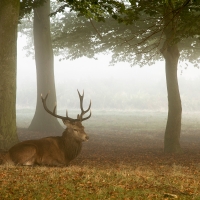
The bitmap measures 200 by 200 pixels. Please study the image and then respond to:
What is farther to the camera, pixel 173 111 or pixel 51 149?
pixel 173 111

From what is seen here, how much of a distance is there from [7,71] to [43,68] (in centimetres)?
958

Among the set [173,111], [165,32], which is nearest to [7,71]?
[165,32]

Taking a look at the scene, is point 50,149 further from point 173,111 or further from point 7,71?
point 173,111

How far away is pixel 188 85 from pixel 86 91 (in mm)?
19170

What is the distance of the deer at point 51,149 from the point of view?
9.15 m

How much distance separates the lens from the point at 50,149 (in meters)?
9.77

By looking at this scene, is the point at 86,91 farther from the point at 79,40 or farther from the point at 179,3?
the point at 179,3

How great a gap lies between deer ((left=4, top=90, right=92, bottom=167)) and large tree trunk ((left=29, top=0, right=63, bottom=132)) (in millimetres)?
9240

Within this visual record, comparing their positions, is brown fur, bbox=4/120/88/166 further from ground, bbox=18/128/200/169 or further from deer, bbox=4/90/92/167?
ground, bbox=18/128/200/169

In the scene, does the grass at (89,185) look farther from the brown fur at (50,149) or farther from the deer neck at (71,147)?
the deer neck at (71,147)

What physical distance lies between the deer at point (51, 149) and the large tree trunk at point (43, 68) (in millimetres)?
9240

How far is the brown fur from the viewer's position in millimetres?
9148

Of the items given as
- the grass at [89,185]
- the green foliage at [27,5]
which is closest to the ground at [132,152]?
the grass at [89,185]

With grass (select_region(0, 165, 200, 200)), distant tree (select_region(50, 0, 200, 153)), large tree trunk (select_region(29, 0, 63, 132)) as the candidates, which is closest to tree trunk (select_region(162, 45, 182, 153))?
distant tree (select_region(50, 0, 200, 153))
